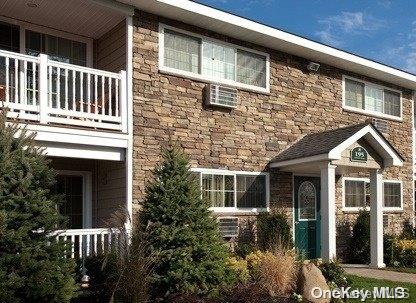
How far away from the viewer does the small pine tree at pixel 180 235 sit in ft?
26.8

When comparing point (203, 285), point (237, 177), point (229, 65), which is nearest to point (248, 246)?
point (237, 177)

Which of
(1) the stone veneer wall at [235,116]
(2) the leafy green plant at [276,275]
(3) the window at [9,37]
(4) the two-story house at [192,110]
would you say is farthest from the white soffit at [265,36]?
Answer: (2) the leafy green plant at [276,275]

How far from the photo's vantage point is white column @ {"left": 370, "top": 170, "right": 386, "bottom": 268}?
1305 cm

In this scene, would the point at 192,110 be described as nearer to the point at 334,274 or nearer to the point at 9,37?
the point at 9,37

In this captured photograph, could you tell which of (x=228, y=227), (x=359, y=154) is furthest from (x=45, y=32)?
(x=359, y=154)

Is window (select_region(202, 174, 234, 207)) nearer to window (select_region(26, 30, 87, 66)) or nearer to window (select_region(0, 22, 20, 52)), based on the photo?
window (select_region(26, 30, 87, 66))

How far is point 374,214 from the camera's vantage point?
13164mm

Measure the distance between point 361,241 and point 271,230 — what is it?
11.5 feet

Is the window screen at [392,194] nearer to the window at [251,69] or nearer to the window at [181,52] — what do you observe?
the window at [251,69]

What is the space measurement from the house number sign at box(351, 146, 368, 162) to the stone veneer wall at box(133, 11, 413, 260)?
189cm

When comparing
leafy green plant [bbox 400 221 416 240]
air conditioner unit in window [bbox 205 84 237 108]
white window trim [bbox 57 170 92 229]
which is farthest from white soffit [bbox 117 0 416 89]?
leafy green plant [bbox 400 221 416 240]

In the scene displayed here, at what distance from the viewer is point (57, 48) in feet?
37.2

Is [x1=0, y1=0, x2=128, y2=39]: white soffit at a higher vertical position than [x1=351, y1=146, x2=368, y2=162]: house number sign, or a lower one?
higher

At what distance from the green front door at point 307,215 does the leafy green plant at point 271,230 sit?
132 centimetres
